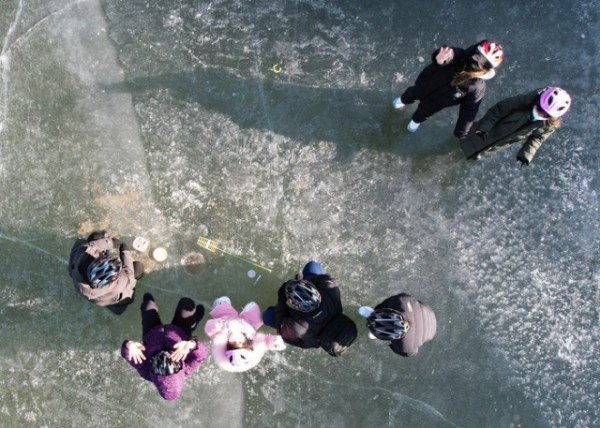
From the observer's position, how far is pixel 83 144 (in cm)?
558

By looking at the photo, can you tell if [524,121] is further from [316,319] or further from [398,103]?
[316,319]

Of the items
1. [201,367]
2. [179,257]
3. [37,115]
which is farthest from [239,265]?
[37,115]

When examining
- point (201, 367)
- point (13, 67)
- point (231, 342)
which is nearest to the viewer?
point (231, 342)

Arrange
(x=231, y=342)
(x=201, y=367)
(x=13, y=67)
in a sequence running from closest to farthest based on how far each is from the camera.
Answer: (x=231, y=342) < (x=201, y=367) < (x=13, y=67)

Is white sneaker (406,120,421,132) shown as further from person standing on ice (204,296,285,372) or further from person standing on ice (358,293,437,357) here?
person standing on ice (204,296,285,372)

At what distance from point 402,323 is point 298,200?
6.43 ft

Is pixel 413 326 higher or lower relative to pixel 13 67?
lower

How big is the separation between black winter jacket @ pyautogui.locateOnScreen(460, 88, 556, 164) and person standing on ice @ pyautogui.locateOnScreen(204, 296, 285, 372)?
119 inches

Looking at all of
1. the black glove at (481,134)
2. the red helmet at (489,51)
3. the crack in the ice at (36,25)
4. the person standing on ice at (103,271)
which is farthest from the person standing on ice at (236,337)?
the crack in the ice at (36,25)

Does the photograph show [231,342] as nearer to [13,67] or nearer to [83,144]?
[83,144]

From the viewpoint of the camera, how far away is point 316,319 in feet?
14.3

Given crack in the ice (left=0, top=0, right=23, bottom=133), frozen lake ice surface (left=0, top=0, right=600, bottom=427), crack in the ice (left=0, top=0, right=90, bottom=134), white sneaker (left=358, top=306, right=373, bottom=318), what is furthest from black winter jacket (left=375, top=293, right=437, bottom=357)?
crack in the ice (left=0, top=0, right=90, bottom=134)

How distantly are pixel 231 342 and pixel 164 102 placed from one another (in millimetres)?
3020

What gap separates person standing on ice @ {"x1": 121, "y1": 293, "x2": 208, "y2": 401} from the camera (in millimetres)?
4152
